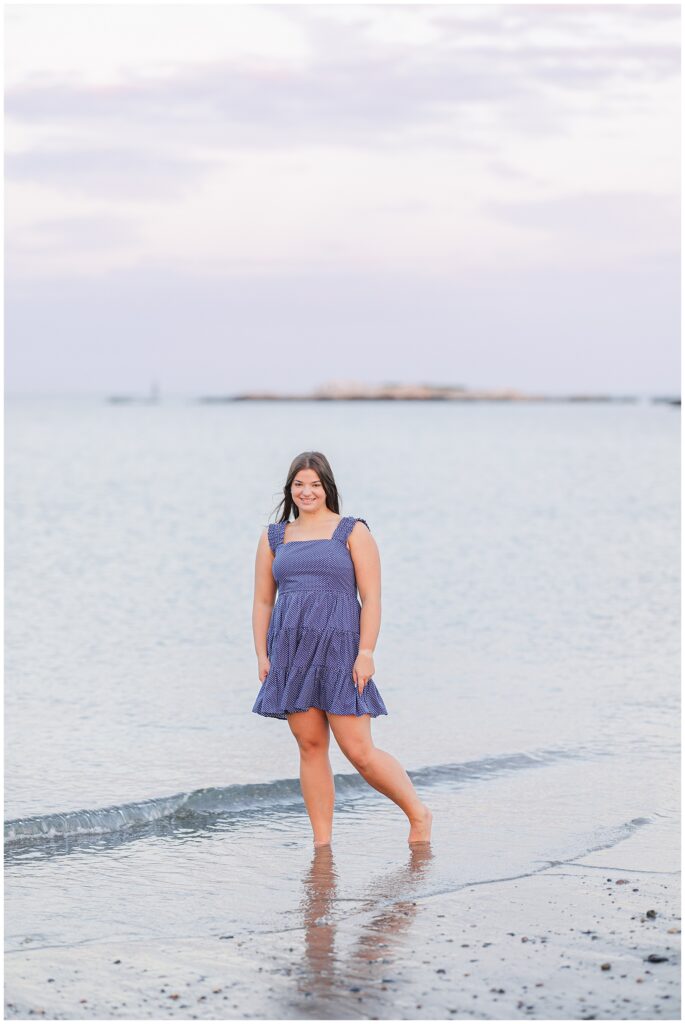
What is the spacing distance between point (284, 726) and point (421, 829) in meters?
2.98

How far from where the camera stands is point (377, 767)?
6.53 metres

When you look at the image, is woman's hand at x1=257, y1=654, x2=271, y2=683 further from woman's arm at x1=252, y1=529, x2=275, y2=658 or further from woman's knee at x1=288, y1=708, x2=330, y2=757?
woman's knee at x1=288, y1=708, x2=330, y2=757

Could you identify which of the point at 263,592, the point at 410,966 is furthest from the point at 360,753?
the point at 410,966

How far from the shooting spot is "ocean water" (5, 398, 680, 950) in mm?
6441

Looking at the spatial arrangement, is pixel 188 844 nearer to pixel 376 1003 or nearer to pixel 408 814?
pixel 408 814

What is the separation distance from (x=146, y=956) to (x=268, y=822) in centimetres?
234

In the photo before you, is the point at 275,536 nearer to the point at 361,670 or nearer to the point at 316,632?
the point at 316,632

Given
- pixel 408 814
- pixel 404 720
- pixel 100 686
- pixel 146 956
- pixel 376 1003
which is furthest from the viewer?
pixel 100 686

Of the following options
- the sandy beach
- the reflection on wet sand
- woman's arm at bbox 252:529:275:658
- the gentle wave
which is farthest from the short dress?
the gentle wave

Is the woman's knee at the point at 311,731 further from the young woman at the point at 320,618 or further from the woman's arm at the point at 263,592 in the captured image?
the woman's arm at the point at 263,592

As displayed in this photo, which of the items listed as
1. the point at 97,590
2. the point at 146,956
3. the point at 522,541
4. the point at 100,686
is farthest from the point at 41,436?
the point at 146,956

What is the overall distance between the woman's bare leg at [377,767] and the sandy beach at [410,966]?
0.72 m

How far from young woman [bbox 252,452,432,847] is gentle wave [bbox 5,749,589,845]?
1507 millimetres

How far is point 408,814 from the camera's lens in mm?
6867
